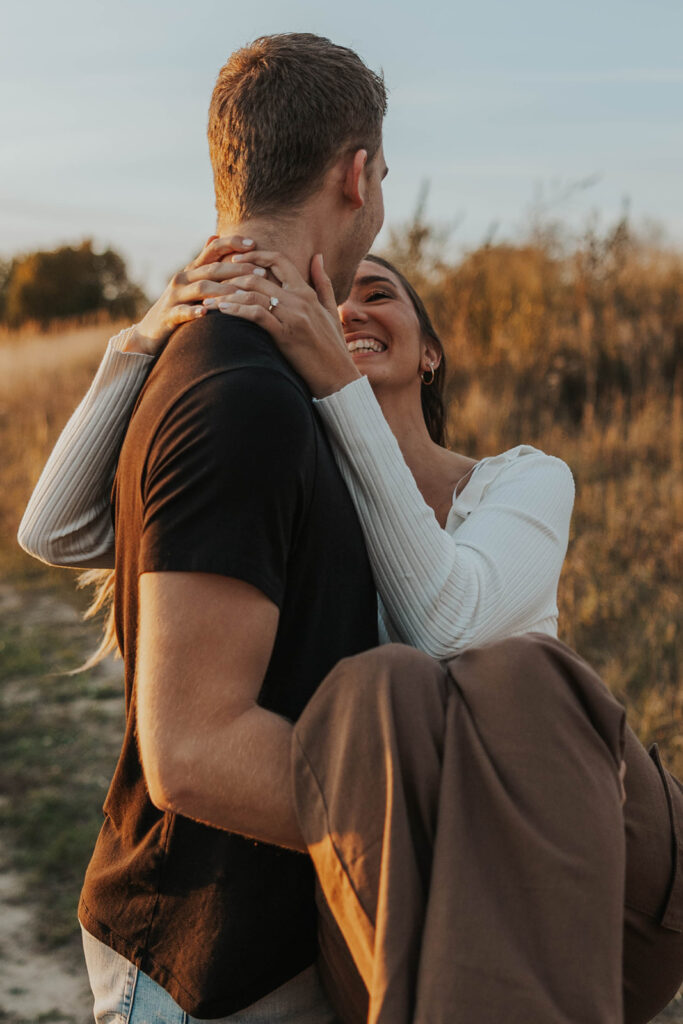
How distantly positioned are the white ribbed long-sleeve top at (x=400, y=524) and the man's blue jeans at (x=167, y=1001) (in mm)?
633

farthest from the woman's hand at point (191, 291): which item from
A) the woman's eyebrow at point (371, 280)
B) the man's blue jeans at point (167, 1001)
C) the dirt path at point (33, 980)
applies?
the dirt path at point (33, 980)

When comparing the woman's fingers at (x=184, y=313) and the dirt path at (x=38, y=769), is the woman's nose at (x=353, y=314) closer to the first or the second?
the woman's fingers at (x=184, y=313)

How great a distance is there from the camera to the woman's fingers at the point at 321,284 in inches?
70.8

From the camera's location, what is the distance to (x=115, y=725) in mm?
5520

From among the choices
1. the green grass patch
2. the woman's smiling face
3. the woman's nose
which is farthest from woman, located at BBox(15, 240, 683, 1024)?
the green grass patch

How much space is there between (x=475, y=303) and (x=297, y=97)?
28.8 feet

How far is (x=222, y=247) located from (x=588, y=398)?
818cm

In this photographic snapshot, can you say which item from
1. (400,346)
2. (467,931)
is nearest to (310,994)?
(467,931)

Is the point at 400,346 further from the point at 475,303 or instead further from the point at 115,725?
the point at 475,303

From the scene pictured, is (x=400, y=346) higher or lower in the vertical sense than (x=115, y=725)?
higher

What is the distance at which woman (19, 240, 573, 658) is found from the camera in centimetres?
167

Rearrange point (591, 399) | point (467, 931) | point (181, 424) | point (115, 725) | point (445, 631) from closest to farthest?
point (467, 931) → point (181, 424) → point (445, 631) → point (115, 725) → point (591, 399)

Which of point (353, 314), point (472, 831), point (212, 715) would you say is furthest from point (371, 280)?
point (472, 831)

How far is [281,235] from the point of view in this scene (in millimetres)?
1742
